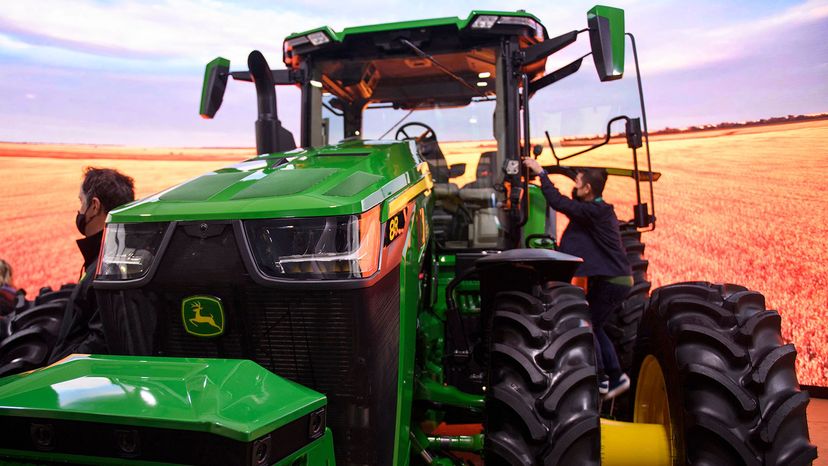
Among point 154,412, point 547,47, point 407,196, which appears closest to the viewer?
point 154,412

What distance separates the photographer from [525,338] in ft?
7.52

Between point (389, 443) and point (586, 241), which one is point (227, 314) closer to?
point (389, 443)

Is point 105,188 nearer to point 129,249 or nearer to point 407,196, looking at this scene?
point 129,249

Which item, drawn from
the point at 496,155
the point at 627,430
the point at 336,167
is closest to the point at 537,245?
the point at 496,155

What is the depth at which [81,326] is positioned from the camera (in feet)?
8.57

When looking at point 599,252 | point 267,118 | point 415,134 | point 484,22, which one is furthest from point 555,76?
point 267,118

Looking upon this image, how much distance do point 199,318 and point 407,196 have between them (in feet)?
2.59

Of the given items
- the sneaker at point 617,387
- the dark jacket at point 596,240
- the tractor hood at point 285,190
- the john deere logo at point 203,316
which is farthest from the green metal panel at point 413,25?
the sneaker at point 617,387

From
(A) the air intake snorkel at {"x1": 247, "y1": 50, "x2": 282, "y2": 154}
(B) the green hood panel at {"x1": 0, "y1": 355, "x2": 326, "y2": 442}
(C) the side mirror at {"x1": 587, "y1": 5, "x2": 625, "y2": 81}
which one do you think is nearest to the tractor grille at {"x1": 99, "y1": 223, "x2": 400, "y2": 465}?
(B) the green hood panel at {"x1": 0, "y1": 355, "x2": 326, "y2": 442}

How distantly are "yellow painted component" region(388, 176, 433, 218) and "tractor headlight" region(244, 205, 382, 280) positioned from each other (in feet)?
0.76

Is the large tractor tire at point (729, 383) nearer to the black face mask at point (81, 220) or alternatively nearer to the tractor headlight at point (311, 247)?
the tractor headlight at point (311, 247)

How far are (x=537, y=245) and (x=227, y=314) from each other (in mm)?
2420

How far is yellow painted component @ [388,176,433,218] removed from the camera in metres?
1.98

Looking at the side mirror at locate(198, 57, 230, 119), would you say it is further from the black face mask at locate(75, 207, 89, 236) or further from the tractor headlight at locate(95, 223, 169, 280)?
the tractor headlight at locate(95, 223, 169, 280)
